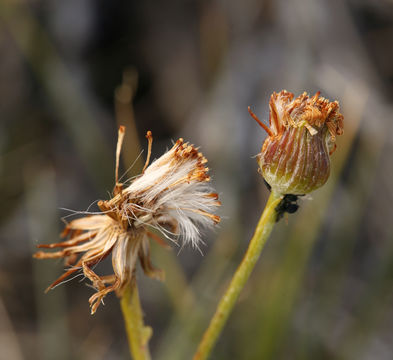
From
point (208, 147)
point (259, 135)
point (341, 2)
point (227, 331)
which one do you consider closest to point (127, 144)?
point (208, 147)

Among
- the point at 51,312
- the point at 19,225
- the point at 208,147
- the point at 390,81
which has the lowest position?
the point at 51,312

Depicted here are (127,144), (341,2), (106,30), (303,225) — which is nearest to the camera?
(303,225)

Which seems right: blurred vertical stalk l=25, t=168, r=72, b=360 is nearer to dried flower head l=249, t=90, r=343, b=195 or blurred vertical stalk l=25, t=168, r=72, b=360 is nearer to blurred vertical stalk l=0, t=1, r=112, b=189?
blurred vertical stalk l=0, t=1, r=112, b=189

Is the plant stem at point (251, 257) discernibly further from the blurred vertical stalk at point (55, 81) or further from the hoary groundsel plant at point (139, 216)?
the blurred vertical stalk at point (55, 81)

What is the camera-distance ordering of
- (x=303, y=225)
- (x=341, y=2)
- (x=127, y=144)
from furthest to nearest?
(x=341, y=2)
(x=127, y=144)
(x=303, y=225)

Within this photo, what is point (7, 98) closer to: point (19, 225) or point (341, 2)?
point (19, 225)

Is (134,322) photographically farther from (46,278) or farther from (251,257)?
(46,278)

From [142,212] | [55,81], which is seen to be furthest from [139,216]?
[55,81]

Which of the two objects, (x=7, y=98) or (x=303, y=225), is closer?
(x=303, y=225)
